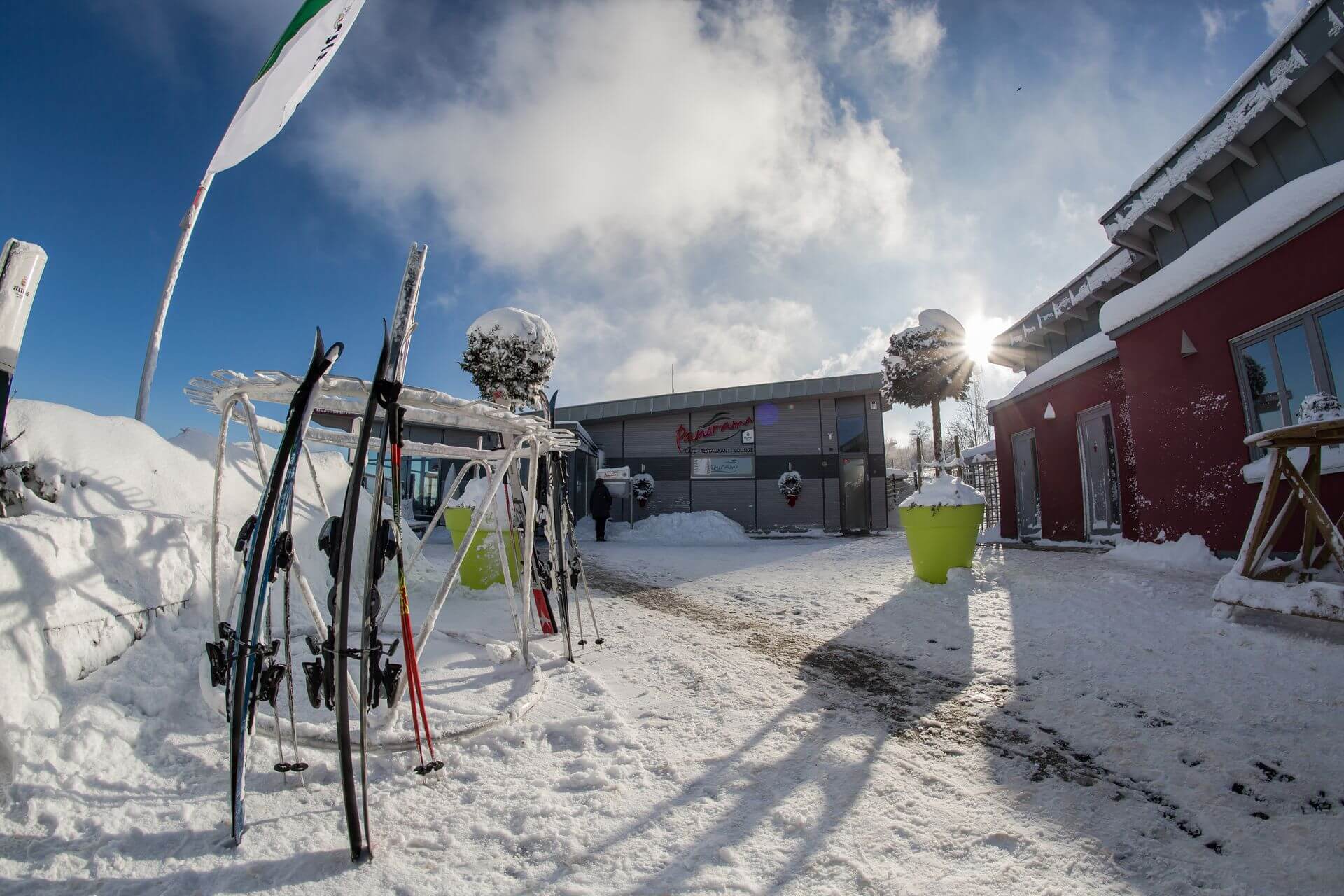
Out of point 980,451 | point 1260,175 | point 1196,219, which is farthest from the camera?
point 980,451

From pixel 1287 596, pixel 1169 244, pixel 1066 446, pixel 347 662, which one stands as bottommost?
pixel 1287 596

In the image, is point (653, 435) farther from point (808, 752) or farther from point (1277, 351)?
point (808, 752)

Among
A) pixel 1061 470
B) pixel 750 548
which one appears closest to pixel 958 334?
pixel 1061 470

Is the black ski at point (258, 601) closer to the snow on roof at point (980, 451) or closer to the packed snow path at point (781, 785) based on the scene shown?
the packed snow path at point (781, 785)

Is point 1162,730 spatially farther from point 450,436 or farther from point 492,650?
point 450,436

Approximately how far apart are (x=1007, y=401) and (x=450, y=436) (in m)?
16.4

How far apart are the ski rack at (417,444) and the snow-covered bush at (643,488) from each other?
54.0 ft

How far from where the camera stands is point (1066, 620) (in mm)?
4492

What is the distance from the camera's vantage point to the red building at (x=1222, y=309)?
548cm

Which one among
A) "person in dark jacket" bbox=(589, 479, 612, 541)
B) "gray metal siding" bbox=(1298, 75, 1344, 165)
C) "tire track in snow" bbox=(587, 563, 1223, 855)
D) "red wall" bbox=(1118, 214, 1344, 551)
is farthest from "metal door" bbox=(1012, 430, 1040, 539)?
"person in dark jacket" bbox=(589, 479, 612, 541)

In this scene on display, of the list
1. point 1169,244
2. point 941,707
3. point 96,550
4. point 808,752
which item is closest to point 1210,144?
point 1169,244

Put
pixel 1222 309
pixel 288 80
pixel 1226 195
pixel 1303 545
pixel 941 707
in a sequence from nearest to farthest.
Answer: pixel 941 707 < pixel 1303 545 < pixel 288 80 < pixel 1222 309 < pixel 1226 195

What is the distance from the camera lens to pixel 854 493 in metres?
20.0

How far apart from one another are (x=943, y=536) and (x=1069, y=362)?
675 centimetres
